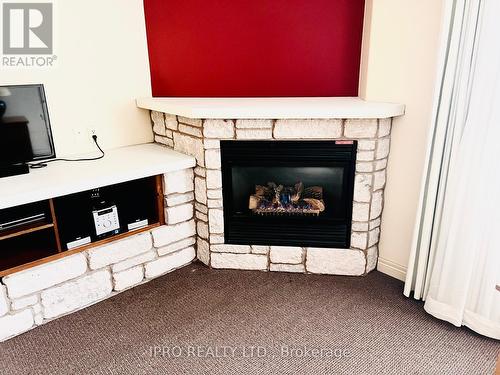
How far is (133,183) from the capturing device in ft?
8.66

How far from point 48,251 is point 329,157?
1740 mm

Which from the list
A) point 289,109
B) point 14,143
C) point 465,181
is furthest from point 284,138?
point 14,143

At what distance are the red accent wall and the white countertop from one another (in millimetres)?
646

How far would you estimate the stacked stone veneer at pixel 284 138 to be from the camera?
238 centimetres

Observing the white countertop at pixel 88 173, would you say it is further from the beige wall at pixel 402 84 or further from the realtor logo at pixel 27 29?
the beige wall at pixel 402 84

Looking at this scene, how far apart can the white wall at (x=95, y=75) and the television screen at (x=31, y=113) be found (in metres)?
0.27

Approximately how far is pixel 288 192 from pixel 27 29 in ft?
6.51

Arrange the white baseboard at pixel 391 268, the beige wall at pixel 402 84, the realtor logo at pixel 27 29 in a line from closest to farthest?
the beige wall at pixel 402 84, the realtor logo at pixel 27 29, the white baseboard at pixel 391 268

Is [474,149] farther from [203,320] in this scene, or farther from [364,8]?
[203,320]

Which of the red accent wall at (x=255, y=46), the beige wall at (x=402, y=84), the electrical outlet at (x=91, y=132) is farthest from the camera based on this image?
the electrical outlet at (x=91, y=132)

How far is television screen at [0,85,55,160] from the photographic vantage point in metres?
2.22

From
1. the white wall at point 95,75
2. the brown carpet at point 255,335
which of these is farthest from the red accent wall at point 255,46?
the brown carpet at point 255,335

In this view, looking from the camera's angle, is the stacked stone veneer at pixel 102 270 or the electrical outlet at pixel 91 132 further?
the electrical outlet at pixel 91 132

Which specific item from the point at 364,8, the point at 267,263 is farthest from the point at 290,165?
the point at 364,8
